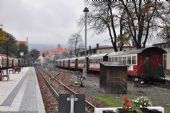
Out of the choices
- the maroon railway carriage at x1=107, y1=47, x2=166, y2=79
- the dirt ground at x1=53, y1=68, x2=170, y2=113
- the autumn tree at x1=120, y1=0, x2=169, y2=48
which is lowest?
the dirt ground at x1=53, y1=68, x2=170, y2=113

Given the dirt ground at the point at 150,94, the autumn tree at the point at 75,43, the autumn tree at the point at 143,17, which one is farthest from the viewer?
the autumn tree at the point at 75,43

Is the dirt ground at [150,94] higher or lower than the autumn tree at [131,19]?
lower

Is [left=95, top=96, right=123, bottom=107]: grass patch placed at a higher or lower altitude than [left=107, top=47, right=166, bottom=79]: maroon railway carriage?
lower

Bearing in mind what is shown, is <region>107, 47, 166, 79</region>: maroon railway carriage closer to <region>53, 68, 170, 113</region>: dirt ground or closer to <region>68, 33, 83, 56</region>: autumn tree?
<region>53, 68, 170, 113</region>: dirt ground

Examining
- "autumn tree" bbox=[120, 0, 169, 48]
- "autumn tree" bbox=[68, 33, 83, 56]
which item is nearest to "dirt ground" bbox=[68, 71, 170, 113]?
"autumn tree" bbox=[120, 0, 169, 48]

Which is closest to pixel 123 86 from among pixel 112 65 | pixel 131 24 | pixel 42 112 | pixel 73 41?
pixel 112 65

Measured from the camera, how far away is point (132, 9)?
5531 centimetres

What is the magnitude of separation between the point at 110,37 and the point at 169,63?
947cm

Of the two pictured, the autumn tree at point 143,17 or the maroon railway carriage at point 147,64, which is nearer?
the maroon railway carriage at point 147,64

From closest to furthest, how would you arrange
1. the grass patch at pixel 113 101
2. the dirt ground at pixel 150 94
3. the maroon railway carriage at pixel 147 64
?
the grass patch at pixel 113 101, the dirt ground at pixel 150 94, the maroon railway carriage at pixel 147 64

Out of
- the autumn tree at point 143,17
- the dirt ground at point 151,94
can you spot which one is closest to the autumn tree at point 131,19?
the autumn tree at point 143,17

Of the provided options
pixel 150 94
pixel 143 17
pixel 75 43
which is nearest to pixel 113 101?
pixel 150 94

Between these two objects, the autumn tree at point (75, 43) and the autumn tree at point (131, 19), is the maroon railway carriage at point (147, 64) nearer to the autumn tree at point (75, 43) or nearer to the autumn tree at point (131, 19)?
the autumn tree at point (131, 19)

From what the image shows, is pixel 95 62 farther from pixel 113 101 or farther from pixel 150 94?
pixel 113 101
